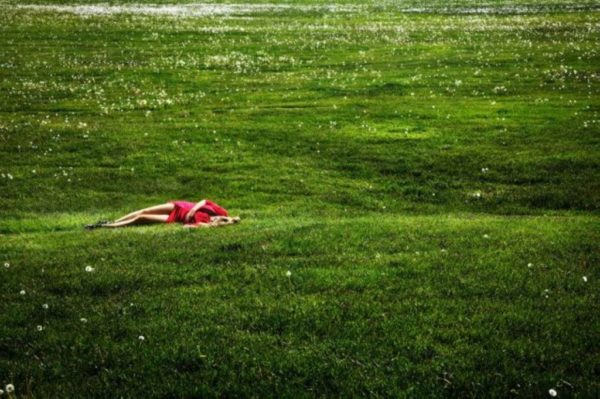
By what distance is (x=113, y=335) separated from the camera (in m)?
9.16

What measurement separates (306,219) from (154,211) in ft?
15.6

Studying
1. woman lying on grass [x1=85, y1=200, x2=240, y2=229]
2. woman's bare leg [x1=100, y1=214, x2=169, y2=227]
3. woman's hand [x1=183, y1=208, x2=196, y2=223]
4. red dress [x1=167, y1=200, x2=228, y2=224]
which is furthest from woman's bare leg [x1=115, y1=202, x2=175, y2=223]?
woman's hand [x1=183, y1=208, x2=196, y2=223]

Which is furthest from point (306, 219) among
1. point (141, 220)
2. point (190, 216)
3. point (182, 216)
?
point (141, 220)

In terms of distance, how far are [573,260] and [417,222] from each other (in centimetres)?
446

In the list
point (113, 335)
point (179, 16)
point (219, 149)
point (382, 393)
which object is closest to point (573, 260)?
point (382, 393)

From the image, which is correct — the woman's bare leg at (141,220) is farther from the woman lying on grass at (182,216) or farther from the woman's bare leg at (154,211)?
the woman's bare leg at (154,211)

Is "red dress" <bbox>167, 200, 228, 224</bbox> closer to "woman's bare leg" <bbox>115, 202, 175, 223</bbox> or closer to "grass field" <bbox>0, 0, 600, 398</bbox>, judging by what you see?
"woman's bare leg" <bbox>115, 202, 175, 223</bbox>

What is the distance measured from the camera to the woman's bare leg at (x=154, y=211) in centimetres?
1631

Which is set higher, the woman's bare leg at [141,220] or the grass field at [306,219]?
the grass field at [306,219]

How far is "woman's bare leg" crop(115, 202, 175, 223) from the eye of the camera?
53.5 ft

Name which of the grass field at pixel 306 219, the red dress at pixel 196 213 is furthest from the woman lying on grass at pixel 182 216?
the grass field at pixel 306 219

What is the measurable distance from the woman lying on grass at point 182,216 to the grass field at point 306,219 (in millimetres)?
978

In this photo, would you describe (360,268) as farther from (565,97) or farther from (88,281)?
(565,97)

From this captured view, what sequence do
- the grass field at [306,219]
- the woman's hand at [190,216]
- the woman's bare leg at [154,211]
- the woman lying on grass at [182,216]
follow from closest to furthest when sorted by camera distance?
the grass field at [306,219] → the woman lying on grass at [182,216] → the woman's hand at [190,216] → the woman's bare leg at [154,211]
